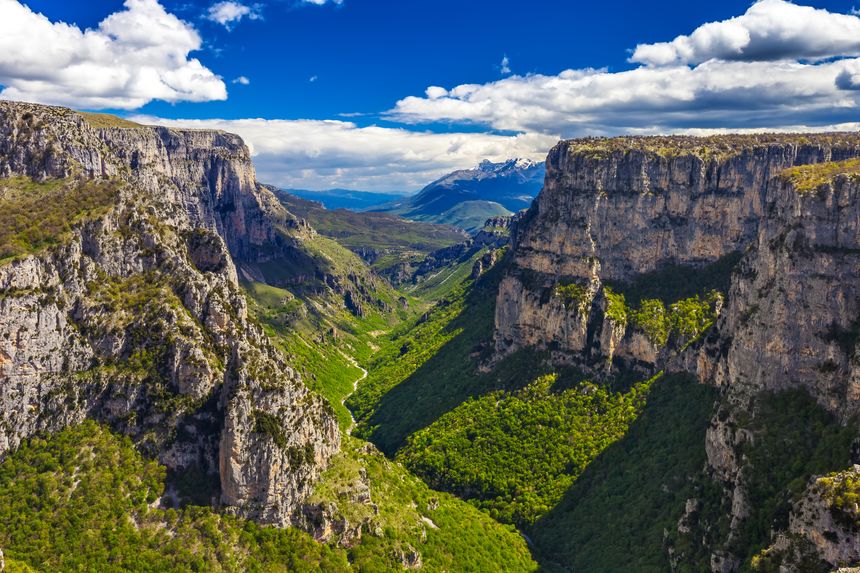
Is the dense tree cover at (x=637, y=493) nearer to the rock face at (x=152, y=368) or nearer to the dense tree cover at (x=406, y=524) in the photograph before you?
the dense tree cover at (x=406, y=524)

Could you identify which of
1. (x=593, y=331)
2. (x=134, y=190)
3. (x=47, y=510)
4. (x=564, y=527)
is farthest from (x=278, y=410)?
(x=593, y=331)

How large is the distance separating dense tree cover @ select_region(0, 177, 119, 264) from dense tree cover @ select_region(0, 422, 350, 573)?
31075 millimetres

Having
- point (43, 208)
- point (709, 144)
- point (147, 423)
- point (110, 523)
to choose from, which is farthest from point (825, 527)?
point (709, 144)

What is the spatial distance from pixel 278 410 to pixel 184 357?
17.4 metres

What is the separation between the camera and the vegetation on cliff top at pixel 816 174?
104 meters

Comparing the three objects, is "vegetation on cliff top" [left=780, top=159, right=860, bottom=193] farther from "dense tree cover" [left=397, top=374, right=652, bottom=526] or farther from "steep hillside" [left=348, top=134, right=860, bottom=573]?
"dense tree cover" [left=397, top=374, right=652, bottom=526]

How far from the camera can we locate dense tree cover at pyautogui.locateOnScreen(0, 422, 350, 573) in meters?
92.6

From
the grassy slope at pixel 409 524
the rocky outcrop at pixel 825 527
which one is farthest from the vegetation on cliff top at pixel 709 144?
the rocky outcrop at pixel 825 527

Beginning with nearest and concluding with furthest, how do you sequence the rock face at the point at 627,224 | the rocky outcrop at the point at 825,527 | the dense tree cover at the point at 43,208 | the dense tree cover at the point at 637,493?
the rocky outcrop at the point at 825,527
the dense tree cover at the point at 43,208
the dense tree cover at the point at 637,493
the rock face at the point at 627,224

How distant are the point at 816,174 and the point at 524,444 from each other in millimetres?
84053

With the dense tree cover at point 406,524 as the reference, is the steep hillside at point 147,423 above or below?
above

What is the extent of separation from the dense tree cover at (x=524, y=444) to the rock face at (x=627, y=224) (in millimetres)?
12045

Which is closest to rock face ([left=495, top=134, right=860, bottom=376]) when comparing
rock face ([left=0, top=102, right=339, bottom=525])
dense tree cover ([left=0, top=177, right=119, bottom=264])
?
rock face ([left=0, top=102, right=339, bottom=525])

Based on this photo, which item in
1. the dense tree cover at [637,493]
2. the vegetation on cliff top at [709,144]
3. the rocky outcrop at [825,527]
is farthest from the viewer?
the vegetation on cliff top at [709,144]
